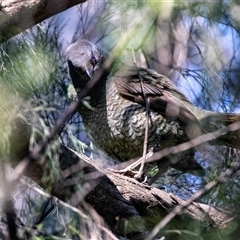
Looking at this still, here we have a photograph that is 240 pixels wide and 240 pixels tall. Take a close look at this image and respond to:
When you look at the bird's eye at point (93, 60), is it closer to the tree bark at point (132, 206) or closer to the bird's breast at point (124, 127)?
the bird's breast at point (124, 127)

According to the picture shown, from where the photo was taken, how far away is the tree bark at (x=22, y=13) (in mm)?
2844

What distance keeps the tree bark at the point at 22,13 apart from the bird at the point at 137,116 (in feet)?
2.99

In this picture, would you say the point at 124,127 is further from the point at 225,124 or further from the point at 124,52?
the point at 124,52

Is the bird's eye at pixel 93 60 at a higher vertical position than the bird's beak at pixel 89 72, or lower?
higher

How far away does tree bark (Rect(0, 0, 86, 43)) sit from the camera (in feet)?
9.33

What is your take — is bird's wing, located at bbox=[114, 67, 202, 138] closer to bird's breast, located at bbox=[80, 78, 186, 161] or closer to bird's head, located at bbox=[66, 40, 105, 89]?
bird's breast, located at bbox=[80, 78, 186, 161]

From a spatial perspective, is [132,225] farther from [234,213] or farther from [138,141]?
[138,141]

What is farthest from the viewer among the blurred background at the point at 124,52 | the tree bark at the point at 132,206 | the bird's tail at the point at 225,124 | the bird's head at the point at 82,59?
the bird's head at the point at 82,59

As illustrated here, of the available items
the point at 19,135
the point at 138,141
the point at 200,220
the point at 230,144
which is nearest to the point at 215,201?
the point at 200,220

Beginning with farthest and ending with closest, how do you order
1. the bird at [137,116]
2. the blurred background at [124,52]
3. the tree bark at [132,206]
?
the bird at [137,116] → the tree bark at [132,206] → the blurred background at [124,52]

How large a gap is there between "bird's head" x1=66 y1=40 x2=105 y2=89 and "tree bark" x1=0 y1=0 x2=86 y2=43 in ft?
2.57

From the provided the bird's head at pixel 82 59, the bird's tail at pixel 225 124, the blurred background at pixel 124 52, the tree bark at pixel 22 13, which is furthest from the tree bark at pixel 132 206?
the bird's head at pixel 82 59

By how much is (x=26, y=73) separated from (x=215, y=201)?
3.10ft

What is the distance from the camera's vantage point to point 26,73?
102 inches
